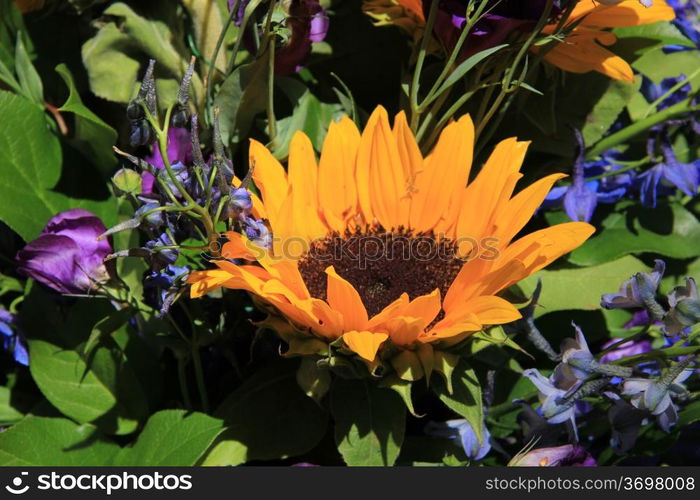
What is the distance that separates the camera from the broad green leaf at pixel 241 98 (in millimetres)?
777

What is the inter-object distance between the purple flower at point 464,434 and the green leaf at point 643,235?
197mm

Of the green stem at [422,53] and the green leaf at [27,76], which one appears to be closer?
the green stem at [422,53]

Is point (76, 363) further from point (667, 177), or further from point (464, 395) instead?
point (667, 177)

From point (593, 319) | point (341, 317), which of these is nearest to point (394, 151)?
point (341, 317)

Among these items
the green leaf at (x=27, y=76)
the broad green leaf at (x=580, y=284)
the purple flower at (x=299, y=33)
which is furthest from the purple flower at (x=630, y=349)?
the green leaf at (x=27, y=76)

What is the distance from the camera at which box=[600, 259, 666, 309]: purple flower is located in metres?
0.68

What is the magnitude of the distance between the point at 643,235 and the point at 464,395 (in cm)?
30

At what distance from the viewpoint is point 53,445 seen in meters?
0.78

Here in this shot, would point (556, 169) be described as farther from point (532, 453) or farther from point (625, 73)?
point (532, 453)

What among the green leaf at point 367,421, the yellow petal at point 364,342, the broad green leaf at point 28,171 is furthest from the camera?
the broad green leaf at point 28,171

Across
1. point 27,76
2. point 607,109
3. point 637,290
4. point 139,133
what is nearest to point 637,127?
point 607,109

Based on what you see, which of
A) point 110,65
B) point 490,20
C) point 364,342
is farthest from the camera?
point 110,65

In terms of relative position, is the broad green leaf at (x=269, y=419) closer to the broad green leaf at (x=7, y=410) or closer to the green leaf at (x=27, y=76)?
the broad green leaf at (x=7, y=410)

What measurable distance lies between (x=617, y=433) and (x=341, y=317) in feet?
0.87
